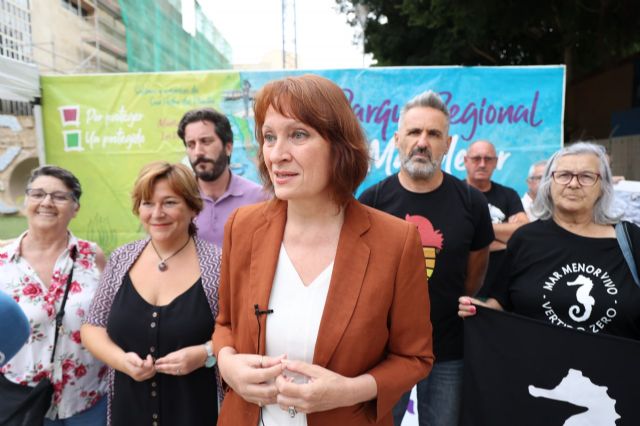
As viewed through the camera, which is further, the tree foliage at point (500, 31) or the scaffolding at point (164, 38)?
the tree foliage at point (500, 31)

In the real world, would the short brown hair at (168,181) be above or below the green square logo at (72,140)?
below

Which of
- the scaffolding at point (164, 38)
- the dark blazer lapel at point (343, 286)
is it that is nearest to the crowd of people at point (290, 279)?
the dark blazer lapel at point (343, 286)

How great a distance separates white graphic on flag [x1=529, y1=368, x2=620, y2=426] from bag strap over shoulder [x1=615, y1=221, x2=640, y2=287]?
51cm

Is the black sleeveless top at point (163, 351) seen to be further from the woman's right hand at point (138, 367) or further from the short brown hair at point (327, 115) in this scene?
the short brown hair at point (327, 115)

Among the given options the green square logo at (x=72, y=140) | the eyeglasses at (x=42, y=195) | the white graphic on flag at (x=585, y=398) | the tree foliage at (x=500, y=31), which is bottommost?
the white graphic on flag at (x=585, y=398)

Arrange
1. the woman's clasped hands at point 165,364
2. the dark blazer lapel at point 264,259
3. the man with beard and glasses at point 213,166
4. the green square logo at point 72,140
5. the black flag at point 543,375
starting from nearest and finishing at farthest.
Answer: the dark blazer lapel at point 264,259 < the woman's clasped hands at point 165,364 < the black flag at point 543,375 < the man with beard and glasses at point 213,166 < the green square logo at point 72,140

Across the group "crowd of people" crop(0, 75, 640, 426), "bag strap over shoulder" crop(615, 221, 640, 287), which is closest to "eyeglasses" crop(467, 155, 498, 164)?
"crowd of people" crop(0, 75, 640, 426)

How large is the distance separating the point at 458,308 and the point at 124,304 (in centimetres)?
164

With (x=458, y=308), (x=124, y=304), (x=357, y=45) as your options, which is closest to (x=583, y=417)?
(x=458, y=308)

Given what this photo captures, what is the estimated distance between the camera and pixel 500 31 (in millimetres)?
9820

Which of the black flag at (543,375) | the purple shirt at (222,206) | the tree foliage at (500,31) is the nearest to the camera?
the black flag at (543,375)

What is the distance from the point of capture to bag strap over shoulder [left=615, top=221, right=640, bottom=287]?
1878mm

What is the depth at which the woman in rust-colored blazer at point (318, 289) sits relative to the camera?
121cm

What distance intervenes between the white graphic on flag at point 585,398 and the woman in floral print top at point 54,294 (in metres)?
2.28
